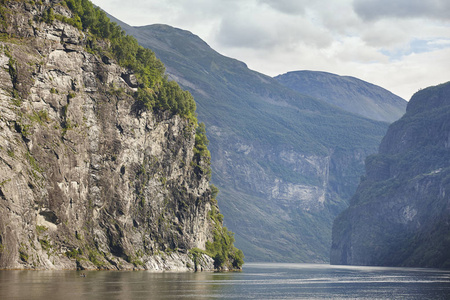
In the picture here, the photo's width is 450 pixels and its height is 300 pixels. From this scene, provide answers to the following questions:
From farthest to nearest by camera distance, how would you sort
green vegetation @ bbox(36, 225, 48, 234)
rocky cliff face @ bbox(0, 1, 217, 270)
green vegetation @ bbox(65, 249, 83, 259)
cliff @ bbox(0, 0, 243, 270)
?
green vegetation @ bbox(65, 249, 83, 259) < green vegetation @ bbox(36, 225, 48, 234) < cliff @ bbox(0, 0, 243, 270) < rocky cliff face @ bbox(0, 1, 217, 270)

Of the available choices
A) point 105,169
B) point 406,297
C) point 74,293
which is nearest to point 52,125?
point 105,169

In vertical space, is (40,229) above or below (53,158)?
below

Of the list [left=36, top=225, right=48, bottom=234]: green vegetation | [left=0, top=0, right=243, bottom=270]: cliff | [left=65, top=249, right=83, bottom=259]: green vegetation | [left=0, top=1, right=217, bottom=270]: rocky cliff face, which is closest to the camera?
[left=0, top=1, right=217, bottom=270]: rocky cliff face

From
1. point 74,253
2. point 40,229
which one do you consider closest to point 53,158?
point 40,229

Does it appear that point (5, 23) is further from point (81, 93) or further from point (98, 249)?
point (98, 249)

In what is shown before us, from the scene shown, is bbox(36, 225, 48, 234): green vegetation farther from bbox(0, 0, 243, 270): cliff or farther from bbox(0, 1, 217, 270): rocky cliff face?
bbox(0, 1, 217, 270): rocky cliff face

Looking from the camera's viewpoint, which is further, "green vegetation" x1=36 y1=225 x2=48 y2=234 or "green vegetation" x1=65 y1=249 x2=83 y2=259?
"green vegetation" x1=65 y1=249 x2=83 y2=259

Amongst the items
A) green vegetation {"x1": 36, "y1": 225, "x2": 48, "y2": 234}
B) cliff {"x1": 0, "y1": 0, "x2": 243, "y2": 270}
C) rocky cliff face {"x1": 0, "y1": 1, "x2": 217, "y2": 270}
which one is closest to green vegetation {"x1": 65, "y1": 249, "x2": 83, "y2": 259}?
cliff {"x1": 0, "y1": 0, "x2": 243, "y2": 270}

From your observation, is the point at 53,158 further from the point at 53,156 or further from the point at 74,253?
the point at 74,253

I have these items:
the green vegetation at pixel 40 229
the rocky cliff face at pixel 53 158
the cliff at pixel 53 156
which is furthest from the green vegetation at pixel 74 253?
the green vegetation at pixel 40 229

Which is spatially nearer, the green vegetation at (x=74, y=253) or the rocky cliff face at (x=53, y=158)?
the rocky cliff face at (x=53, y=158)

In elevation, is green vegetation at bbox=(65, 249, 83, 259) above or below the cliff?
below

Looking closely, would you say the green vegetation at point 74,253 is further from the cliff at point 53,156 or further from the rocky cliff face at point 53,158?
the rocky cliff face at point 53,158

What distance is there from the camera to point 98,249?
184 m
